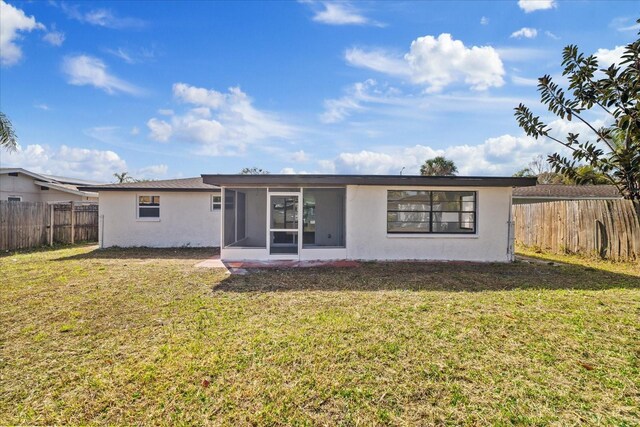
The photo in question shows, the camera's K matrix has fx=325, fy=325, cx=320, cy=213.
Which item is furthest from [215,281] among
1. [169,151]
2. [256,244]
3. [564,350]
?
[169,151]

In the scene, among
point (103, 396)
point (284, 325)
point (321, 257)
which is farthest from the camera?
point (321, 257)

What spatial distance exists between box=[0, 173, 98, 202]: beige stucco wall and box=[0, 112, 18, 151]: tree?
743 cm

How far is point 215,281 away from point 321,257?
414cm

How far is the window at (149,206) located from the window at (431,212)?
Result: 10.2 m

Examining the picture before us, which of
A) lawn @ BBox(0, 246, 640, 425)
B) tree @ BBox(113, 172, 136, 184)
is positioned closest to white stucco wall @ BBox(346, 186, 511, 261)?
lawn @ BBox(0, 246, 640, 425)

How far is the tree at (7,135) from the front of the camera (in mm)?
12852

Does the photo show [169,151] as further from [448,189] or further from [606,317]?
[606,317]

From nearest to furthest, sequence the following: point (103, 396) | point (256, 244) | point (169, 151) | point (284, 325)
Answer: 1. point (103, 396)
2. point (284, 325)
3. point (256, 244)
4. point (169, 151)

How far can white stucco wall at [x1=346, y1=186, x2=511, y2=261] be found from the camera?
11102 mm

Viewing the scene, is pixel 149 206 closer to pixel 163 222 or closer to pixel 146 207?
pixel 146 207

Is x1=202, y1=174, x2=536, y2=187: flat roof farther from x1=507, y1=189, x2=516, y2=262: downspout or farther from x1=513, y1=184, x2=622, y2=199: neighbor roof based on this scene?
x1=513, y1=184, x2=622, y2=199: neighbor roof

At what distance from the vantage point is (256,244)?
13867 mm

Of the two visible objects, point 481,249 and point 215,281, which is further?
point 481,249

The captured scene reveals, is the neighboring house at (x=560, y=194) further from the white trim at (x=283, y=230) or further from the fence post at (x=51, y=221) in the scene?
the fence post at (x=51, y=221)
